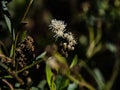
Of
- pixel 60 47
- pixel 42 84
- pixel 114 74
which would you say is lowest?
pixel 114 74

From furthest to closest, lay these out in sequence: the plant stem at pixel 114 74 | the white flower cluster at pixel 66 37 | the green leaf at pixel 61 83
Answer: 1. the plant stem at pixel 114 74
2. the green leaf at pixel 61 83
3. the white flower cluster at pixel 66 37

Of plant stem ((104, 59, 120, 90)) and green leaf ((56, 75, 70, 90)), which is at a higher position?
green leaf ((56, 75, 70, 90))

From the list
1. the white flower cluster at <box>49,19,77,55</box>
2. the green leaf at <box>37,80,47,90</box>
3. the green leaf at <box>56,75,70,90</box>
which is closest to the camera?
the white flower cluster at <box>49,19,77,55</box>

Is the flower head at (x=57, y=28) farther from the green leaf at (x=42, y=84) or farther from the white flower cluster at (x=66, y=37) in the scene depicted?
the green leaf at (x=42, y=84)

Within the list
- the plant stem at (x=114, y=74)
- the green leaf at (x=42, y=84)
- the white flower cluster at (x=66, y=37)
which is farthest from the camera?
the plant stem at (x=114, y=74)

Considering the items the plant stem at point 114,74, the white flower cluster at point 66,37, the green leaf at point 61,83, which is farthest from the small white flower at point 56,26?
the plant stem at point 114,74

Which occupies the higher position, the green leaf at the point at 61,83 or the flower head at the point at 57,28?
the flower head at the point at 57,28

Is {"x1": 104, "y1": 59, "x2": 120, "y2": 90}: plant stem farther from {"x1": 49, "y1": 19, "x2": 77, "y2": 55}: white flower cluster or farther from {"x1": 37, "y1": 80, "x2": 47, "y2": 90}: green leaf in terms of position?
→ {"x1": 49, "y1": 19, "x2": 77, "y2": 55}: white flower cluster

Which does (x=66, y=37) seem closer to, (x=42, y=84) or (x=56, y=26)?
(x=56, y=26)

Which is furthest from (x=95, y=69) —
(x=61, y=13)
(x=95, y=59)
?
(x=61, y=13)

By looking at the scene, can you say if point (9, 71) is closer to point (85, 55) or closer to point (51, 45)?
point (51, 45)

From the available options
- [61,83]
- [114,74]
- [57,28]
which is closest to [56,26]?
[57,28]

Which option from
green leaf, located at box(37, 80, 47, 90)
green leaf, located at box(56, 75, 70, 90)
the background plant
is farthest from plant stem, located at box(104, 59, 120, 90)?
green leaf, located at box(56, 75, 70, 90)
